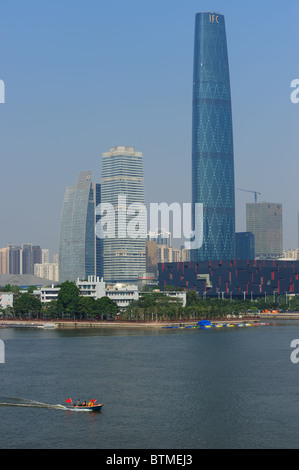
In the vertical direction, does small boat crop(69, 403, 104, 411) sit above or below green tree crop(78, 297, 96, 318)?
below

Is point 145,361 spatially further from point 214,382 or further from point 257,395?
point 257,395

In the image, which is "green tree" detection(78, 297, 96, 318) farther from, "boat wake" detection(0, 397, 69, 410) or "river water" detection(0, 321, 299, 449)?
"boat wake" detection(0, 397, 69, 410)

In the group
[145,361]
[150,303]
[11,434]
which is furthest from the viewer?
[150,303]

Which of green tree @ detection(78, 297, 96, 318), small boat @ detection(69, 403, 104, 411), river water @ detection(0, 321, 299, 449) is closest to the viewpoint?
river water @ detection(0, 321, 299, 449)

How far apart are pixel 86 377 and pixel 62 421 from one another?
21.7 metres

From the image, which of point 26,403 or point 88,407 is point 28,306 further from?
point 88,407

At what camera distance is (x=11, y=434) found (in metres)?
60.8

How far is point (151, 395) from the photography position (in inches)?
2985

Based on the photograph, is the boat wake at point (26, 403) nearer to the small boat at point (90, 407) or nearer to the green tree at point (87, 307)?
the small boat at point (90, 407)

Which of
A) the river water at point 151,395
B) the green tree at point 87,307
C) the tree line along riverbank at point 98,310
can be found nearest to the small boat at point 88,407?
the river water at point 151,395

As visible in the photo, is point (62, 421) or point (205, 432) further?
point (62, 421)

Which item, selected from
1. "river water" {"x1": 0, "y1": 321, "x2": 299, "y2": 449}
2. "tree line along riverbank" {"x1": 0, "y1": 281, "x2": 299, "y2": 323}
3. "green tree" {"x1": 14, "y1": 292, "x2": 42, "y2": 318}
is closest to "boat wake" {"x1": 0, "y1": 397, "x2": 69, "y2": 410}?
"river water" {"x1": 0, "y1": 321, "x2": 299, "y2": 449}

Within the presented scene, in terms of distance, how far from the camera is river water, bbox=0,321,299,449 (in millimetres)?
59594
